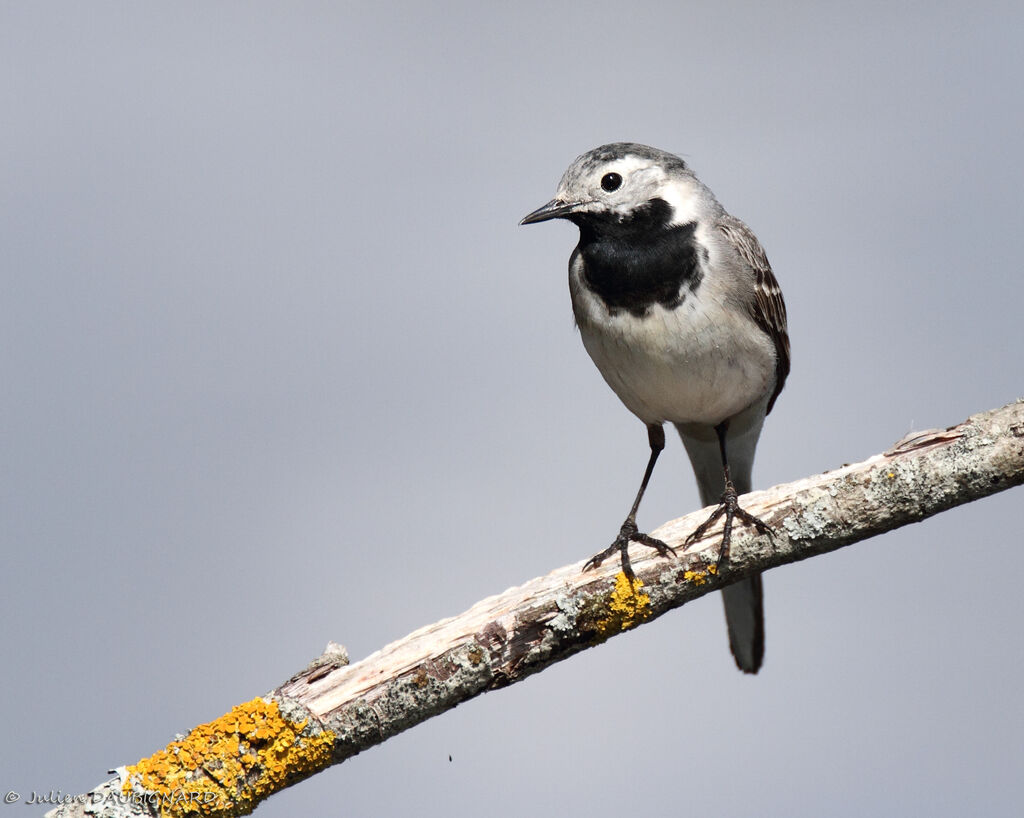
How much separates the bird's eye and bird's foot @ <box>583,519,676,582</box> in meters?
2.03

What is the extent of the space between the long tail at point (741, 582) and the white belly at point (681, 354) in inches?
24.3

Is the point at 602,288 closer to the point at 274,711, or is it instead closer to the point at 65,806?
the point at 274,711

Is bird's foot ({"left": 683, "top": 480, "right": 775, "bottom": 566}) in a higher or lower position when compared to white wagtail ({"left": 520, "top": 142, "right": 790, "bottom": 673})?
lower

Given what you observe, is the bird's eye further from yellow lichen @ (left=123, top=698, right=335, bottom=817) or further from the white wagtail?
yellow lichen @ (left=123, top=698, right=335, bottom=817)

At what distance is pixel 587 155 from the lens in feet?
20.9

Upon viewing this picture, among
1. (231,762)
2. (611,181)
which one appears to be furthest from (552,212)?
(231,762)

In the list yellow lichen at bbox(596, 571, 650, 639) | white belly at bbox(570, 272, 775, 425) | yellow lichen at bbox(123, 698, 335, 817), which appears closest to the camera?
yellow lichen at bbox(123, 698, 335, 817)

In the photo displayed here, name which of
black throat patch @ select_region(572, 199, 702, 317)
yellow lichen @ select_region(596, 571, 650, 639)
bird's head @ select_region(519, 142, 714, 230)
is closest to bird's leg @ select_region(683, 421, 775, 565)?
yellow lichen @ select_region(596, 571, 650, 639)

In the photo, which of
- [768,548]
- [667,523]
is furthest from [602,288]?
[768,548]

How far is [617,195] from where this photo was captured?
6.31 metres

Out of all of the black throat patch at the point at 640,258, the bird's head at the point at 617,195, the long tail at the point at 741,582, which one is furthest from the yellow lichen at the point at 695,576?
the bird's head at the point at 617,195

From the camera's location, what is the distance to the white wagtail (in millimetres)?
5938

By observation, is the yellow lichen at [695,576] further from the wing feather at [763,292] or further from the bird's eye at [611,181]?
the bird's eye at [611,181]

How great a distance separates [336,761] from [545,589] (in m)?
1.19
